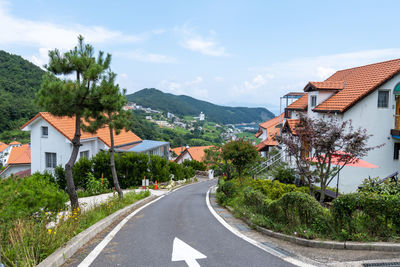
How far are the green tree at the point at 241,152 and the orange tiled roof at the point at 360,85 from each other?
4.76m

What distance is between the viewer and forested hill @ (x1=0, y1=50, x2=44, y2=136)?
64.5m

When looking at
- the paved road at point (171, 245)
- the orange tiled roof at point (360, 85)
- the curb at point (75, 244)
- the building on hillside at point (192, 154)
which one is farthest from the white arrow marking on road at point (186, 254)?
the building on hillside at point (192, 154)

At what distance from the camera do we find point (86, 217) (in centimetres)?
773

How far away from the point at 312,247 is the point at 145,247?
3.56 metres

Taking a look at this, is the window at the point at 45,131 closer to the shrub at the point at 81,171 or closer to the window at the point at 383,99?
the shrub at the point at 81,171

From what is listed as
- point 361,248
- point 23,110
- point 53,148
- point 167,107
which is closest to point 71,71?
point 361,248

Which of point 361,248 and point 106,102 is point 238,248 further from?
point 106,102

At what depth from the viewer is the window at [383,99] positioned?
15.2 metres

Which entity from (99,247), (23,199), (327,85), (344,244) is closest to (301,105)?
(327,85)

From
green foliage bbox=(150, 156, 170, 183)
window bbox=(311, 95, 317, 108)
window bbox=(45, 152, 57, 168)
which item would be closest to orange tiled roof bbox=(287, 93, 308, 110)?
window bbox=(311, 95, 317, 108)

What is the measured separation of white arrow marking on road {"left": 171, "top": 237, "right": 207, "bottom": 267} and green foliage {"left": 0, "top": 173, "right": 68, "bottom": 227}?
3.34 meters

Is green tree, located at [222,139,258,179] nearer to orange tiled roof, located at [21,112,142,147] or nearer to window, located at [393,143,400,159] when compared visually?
window, located at [393,143,400,159]

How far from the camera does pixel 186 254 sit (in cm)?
558

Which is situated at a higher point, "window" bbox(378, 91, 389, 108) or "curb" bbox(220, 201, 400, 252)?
"window" bbox(378, 91, 389, 108)
